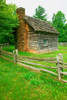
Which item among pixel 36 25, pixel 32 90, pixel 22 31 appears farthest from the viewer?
pixel 22 31

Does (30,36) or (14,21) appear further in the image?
(30,36)

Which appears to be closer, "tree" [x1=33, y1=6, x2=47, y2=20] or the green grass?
the green grass

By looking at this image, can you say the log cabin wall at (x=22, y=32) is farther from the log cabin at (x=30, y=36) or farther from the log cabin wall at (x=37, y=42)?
the log cabin wall at (x=37, y=42)

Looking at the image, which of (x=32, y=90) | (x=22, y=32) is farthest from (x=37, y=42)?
(x=32, y=90)

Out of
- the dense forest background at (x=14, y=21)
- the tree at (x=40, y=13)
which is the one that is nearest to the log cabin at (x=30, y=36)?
the dense forest background at (x=14, y=21)

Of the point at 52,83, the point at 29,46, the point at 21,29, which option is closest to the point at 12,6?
the point at 21,29

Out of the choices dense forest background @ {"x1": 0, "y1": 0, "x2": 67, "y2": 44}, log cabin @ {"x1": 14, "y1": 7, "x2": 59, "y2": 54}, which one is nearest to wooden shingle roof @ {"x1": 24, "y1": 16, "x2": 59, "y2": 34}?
log cabin @ {"x1": 14, "y1": 7, "x2": 59, "y2": 54}

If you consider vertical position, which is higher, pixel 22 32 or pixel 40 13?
pixel 40 13

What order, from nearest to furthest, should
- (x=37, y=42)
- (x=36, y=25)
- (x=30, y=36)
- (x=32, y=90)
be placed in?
(x=32, y=90) → (x=37, y=42) → (x=30, y=36) → (x=36, y=25)

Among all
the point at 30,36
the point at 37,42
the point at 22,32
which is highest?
the point at 22,32

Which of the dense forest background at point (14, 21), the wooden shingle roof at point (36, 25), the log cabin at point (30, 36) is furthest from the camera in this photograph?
the log cabin at point (30, 36)

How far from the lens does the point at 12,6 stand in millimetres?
10812

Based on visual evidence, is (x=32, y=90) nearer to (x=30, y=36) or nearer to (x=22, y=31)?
(x=30, y=36)

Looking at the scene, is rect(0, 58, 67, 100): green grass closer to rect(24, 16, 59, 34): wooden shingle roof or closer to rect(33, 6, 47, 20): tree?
rect(24, 16, 59, 34): wooden shingle roof
